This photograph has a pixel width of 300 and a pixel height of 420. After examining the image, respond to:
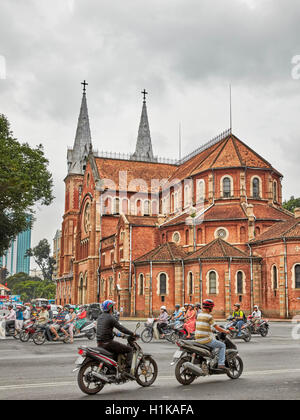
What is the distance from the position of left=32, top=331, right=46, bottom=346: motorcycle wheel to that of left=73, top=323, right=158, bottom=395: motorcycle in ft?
41.5

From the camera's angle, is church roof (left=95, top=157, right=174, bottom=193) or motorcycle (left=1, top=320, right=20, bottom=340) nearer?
motorcycle (left=1, top=320, right=20, bottom=340)

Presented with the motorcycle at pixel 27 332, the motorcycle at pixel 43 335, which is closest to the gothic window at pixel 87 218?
the motorcycle at pixel 27 332

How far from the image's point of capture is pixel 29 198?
28703 millimetres

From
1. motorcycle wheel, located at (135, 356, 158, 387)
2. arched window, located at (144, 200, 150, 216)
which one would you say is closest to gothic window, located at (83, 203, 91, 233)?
arched window, located at (144, 200, 150, 216)

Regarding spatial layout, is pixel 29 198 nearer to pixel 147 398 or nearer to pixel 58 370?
pixel 58 370

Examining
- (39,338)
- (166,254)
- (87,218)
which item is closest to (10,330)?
(39,338)

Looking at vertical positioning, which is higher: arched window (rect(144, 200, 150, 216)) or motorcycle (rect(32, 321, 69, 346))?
arched window (rect(144, 200, 150, 216))

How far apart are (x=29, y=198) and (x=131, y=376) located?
20763mm

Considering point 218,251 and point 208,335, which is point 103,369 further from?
point 218,251

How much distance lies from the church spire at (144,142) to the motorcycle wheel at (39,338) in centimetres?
5843

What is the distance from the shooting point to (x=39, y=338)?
2144 cm

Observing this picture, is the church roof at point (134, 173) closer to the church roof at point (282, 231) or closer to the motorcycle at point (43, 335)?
the church roof at point (282, 231)

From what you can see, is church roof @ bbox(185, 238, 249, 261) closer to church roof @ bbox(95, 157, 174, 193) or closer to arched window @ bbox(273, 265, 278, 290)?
arched window @ bbox(273, 265, 278, 290)

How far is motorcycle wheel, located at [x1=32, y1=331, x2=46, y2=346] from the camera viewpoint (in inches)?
840
